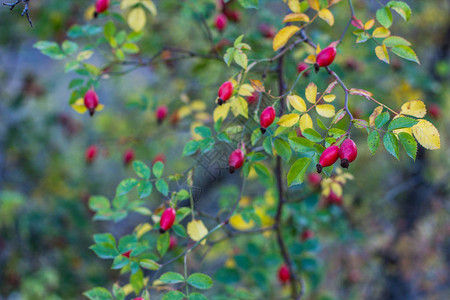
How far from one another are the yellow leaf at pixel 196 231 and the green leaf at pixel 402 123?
50cm

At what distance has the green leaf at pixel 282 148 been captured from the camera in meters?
0.86

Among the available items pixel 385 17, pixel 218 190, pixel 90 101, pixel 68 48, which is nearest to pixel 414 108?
pixel 385 17

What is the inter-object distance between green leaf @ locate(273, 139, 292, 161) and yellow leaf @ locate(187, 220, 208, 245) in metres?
0.27

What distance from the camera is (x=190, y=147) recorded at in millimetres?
970

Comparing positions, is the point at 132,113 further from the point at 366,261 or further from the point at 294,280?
the point at 294,280

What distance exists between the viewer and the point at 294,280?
1.34 metres

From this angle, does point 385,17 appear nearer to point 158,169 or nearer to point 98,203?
point 158,169

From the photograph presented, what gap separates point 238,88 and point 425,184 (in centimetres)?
219

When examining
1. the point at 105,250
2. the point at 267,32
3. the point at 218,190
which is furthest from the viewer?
→ the point at 218,190

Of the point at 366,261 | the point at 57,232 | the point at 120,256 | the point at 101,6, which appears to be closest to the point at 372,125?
the point at 120,256

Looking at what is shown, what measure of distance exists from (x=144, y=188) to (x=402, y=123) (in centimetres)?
59

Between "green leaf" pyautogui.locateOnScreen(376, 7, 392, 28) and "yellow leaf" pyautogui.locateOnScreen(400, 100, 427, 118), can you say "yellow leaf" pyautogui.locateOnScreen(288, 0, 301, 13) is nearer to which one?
"green leaf" pyautogui.locateOnScreen(376, 7, 392, 28)

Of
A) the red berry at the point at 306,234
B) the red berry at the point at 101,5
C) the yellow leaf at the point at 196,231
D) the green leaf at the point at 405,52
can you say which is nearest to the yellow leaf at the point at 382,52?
the green leaf at the point at 405,52

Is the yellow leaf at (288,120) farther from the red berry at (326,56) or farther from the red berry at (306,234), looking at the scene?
the red berry at (306,234)
